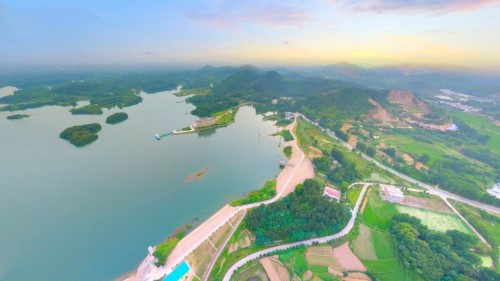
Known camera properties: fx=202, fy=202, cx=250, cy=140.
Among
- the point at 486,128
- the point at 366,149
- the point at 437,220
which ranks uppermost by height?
the point at 366,149

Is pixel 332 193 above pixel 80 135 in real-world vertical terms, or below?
below

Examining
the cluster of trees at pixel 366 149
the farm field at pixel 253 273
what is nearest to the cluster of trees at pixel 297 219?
the farm field at pixel 253 273

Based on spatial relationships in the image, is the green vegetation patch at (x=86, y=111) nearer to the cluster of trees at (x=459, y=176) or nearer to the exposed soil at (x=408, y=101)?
the cluster of trees at (x=459, y=176)

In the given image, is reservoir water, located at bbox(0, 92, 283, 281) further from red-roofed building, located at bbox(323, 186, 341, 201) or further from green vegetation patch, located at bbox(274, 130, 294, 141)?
red-roofed building, located at bbox(323, 186, 341, 201)

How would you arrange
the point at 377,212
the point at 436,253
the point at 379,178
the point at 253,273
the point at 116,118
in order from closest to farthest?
1. the point at 253,273
2. the point at 436,253
3. the point at 377,212
4. the point at 379,178
5. the point at 116,118

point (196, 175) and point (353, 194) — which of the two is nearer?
point (353, 194)

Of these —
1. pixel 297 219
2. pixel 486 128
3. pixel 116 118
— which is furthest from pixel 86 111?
pixel 486 128

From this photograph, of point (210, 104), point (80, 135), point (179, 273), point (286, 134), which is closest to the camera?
point (179, 273)

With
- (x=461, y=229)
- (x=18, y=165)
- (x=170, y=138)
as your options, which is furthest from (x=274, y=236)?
(x=18, y=165)

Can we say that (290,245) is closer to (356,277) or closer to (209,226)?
(356,277)
